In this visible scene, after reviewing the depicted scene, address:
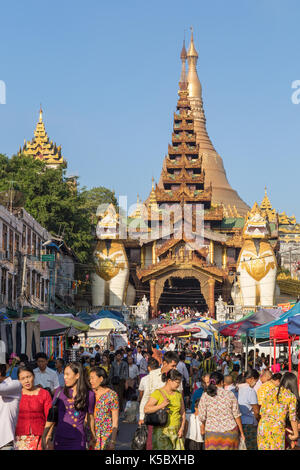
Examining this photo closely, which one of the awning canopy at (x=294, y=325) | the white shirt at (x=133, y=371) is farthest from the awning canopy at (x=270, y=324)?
the white shirt at (x=133, y=371)

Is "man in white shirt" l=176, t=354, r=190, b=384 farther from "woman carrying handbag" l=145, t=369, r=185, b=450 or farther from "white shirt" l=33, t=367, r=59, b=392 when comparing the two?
"woman carrying handbag" l=145, t=369, r=185, b=450

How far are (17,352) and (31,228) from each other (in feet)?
67.9

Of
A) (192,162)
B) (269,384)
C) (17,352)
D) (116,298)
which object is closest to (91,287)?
(116,298)

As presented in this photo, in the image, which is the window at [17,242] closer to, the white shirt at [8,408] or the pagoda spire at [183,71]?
the white shirt at [8,408]

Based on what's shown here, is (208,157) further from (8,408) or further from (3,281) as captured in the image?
(8,408)

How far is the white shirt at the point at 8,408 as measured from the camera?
26.1ft

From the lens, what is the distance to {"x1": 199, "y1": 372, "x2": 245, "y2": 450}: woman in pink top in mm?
8750

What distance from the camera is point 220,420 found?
8.81 meters

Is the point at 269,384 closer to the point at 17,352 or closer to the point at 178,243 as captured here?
the point at 17,352

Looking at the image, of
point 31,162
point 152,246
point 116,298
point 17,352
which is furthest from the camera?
point 152,246

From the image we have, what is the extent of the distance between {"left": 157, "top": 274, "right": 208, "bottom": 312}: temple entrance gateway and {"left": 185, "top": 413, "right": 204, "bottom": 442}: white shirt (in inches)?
2104

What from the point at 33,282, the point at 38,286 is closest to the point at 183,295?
the point at 38,286

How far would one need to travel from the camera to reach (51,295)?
4600cm

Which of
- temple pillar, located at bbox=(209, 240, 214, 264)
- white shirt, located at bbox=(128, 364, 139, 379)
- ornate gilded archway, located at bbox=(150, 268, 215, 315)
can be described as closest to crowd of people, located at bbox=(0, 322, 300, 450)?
white shirt, located at bbox=(128, 364, 139, 379)
